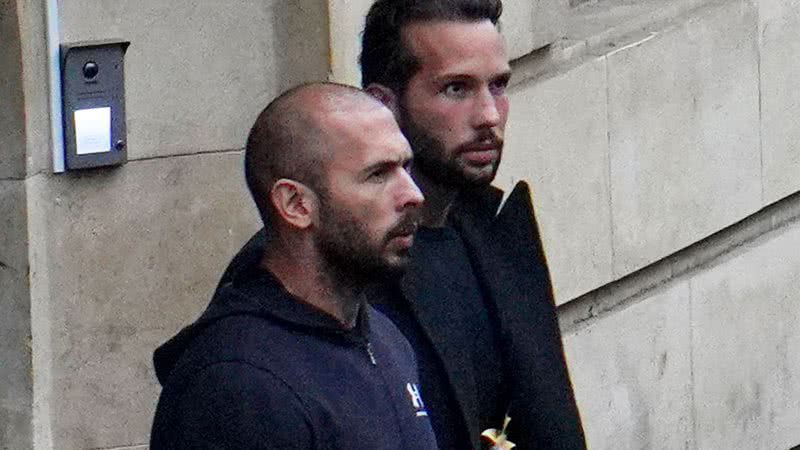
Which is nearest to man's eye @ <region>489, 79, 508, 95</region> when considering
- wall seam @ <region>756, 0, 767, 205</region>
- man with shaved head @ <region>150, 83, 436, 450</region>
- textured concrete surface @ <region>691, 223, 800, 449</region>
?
man with shaved head @ <region>150, 83, 436, 450</region>

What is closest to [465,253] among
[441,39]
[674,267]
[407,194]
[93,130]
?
[441,39]

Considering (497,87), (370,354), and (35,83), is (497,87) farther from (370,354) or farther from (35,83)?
(35,83)

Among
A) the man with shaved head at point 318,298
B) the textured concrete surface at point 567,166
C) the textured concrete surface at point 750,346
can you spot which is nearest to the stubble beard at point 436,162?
the man with shaved head at point 318,298

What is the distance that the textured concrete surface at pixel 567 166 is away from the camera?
705 cm

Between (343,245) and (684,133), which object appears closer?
(343,245)

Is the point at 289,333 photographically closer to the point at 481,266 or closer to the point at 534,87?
the point at 481,266

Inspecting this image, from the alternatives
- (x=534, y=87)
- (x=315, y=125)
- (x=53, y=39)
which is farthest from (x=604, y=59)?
(x=315, y=125)

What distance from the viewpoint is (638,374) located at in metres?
7.64

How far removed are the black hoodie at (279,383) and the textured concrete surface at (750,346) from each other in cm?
413

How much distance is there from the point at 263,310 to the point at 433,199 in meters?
0.81

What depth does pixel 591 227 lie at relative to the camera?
291 inches

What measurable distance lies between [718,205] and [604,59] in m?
0.92

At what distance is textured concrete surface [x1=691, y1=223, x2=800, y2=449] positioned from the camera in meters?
8.00

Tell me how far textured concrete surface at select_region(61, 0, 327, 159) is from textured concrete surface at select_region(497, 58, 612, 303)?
3.34ft
